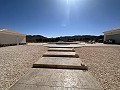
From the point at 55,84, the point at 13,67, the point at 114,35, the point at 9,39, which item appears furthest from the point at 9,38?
the point at 114,35

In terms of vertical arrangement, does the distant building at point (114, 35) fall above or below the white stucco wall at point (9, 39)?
above

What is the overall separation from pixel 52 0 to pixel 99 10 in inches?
265

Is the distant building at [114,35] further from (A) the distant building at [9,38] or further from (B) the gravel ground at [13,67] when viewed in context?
(A) the distant building at [9,38]

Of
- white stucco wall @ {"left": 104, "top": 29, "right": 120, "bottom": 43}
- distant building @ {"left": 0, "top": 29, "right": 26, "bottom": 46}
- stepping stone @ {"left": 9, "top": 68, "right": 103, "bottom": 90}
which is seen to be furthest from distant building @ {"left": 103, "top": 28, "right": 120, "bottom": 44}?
distant building @ {"left": 0, "top": 29, "right": 26, "bottom": 46}

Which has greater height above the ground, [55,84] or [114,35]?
[114,35]

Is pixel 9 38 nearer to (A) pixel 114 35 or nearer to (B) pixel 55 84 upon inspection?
(B) pixel 55 84

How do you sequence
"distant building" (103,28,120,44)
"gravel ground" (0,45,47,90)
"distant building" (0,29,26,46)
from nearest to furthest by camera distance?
"gravel ground" (0,45,47,90) → "distant building" (0,29,26,46) → "distant building" (103,28,120,44)

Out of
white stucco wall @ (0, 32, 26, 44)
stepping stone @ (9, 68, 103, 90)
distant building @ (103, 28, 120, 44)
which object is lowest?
stepping stone @ (9, 68, 103, 90)

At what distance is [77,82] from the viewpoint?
3113 mm

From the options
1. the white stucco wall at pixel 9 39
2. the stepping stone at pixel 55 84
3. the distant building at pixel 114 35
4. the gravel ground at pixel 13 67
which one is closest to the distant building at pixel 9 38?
the white stucco wall at pixel 9 39

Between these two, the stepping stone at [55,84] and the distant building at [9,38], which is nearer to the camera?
the stepping stone at [55,84]

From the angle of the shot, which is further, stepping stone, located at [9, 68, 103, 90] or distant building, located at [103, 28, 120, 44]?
distant building, located at [103, 28, 120, 44]

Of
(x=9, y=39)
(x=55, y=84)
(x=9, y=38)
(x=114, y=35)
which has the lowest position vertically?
(x=55, y=84)

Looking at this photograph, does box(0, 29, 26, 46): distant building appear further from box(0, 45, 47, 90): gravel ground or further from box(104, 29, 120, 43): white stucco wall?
box(104, 29, 120, 43): white stucco wall
